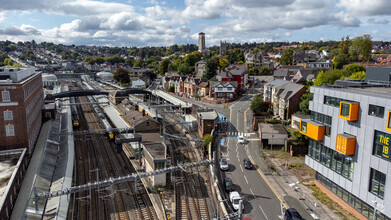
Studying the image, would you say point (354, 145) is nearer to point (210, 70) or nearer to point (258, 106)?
point (258, 106)

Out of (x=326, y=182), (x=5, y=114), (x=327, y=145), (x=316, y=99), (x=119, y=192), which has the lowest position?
(x=119, y=192)

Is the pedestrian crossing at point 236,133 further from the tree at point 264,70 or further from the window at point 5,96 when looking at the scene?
the tree at point 264,70

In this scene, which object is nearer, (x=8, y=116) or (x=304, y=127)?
(x=304, y=127)

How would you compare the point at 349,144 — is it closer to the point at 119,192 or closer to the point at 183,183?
the point at 183,183

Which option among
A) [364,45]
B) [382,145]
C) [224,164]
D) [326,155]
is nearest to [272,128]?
[224,164]

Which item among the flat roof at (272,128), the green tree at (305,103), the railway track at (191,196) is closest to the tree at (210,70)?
the green tree at (305,103)

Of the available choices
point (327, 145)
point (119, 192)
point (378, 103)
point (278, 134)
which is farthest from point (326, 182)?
point (119, 192)

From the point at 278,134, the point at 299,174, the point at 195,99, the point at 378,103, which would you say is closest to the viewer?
the point at 378,103
